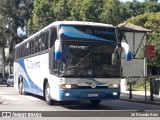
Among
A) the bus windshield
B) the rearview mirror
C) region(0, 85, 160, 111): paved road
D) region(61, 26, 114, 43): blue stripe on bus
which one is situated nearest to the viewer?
the rearview mirror

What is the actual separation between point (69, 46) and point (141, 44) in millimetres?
38849

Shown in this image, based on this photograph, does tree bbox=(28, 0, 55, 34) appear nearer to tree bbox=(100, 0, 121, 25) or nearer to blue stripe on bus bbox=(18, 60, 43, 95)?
tree bbox=(100, 0, 121, 25)

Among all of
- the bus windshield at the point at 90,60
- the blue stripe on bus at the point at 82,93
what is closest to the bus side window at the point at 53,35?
the bus windshield at the point at 90,60

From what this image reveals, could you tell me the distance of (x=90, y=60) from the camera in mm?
17094

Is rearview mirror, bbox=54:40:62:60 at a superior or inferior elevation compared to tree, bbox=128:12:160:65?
inferior

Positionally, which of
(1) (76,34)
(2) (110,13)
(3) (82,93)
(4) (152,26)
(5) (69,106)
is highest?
(2) (110,13)

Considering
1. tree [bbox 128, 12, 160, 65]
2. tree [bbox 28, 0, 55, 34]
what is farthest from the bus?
tree [bbox 28, 0, 55, 34]

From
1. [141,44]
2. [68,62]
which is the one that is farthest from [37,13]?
[68,62]

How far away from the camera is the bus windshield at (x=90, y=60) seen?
Result: 55.5 ft

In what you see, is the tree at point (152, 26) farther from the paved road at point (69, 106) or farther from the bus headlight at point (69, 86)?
the bus headlight at point (69, 86)

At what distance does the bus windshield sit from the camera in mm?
16922

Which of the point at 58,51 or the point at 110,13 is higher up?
the point at 110,13

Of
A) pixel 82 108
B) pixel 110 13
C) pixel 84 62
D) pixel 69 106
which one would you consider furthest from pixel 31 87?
pixel 110 13

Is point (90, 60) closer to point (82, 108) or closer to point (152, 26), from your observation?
point (82, 108)
